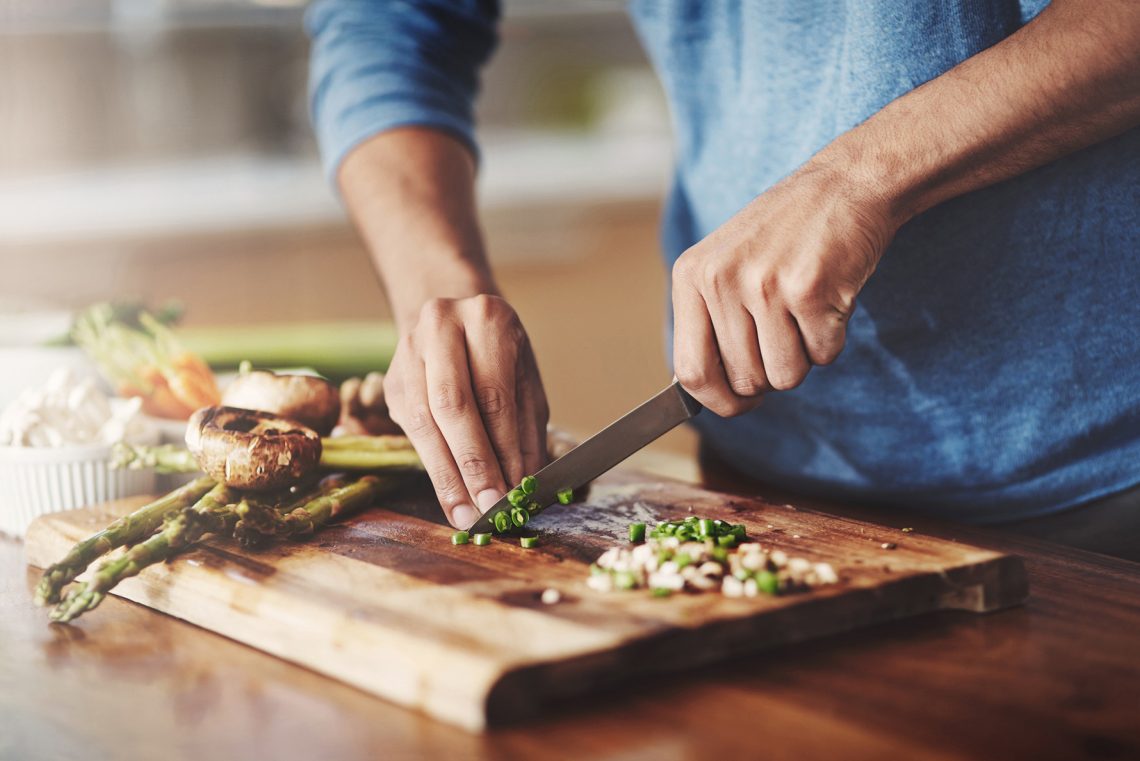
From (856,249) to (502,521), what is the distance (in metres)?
0.34

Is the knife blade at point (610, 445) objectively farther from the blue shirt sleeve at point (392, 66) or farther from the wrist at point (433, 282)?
the blue shirt sleeve at point (392, 66)

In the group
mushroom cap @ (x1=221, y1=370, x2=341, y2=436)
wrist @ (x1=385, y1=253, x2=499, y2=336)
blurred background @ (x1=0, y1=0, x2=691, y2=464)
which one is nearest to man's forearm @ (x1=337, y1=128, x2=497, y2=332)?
wrist @ (x1=385, y1=253, x2=499, y2=336)

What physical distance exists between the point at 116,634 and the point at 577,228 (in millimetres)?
3053

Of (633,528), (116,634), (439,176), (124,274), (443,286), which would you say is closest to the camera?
(116,634)

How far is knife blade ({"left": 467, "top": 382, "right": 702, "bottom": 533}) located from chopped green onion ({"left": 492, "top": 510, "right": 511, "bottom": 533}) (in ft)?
0.05

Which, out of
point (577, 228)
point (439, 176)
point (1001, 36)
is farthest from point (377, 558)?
point (577, 228)

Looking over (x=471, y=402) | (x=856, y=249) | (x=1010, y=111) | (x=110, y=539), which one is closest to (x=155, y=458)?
(x=110, y=539)

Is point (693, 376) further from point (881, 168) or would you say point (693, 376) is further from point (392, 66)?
point (392, 66)

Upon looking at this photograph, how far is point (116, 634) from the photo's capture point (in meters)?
0.77

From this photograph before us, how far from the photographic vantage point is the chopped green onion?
90 cm

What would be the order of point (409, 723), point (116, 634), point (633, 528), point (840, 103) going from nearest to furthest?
1. point (409, 723)
2. point (116, 634)
3. point (633, 528)
4. point (840, 103)

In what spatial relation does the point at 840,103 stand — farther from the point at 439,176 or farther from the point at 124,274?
the point at 124,274

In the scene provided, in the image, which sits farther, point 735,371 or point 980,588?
point 735,371

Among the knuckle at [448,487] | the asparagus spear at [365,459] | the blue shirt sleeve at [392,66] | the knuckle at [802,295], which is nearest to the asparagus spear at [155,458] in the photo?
the asparagus spear at [365,459]
